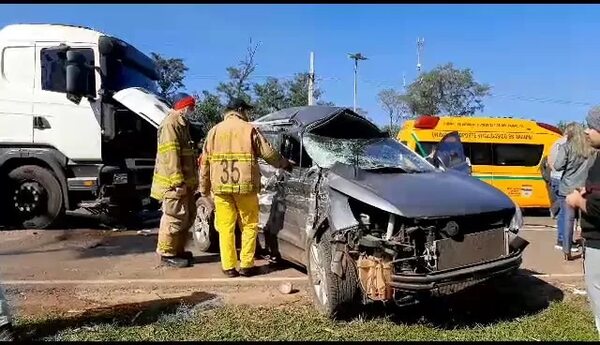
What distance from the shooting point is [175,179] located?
6199 mm

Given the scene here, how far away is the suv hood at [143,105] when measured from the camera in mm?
8484

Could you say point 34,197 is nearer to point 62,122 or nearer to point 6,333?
point 62,122

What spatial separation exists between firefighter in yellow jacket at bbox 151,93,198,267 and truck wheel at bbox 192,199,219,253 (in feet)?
1.77

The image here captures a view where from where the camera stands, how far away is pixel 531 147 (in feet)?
40.8

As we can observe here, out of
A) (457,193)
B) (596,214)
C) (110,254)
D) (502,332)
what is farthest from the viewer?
(110,254)

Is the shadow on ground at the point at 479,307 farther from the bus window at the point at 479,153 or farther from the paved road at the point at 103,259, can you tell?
the bus window at the point at 479,153

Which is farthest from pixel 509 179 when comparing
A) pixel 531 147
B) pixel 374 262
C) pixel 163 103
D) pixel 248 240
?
pixel 374 262

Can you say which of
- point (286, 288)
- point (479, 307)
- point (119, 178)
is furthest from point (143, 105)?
point (479, 307)

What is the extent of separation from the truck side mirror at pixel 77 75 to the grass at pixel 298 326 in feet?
15.2

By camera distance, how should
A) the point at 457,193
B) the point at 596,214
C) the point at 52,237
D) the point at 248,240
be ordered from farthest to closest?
the point at 52,237
the point at 248,240
the point at 457,193
the point at 596,214

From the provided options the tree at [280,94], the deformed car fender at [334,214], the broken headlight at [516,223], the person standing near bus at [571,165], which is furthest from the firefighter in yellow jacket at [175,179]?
the tree at [280,94]

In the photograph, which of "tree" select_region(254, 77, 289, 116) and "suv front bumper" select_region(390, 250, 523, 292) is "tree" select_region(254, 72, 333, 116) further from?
"suv front bumper" select_region(390, 250, 523, 292)

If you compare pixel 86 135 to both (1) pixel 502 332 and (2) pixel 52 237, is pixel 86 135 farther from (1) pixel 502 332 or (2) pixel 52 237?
(1) pixel 502 332

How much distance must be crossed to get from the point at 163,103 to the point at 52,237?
8.06 feet
